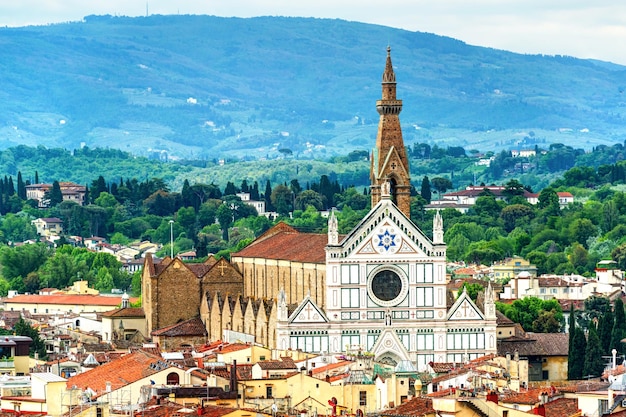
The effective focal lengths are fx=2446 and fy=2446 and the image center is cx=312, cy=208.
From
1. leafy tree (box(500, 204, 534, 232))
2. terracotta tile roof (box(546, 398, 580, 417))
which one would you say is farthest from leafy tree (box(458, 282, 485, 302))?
leafy tree (box(500, 204, 534, 232))

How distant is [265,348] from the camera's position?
75750 millimetres

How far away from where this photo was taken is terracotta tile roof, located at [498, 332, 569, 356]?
77438 millimetres

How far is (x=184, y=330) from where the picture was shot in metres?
87.3

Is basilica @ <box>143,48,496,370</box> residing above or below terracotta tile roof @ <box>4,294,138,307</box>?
above

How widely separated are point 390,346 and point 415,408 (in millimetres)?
30728

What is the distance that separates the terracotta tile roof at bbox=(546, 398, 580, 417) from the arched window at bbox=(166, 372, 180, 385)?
1377 cm

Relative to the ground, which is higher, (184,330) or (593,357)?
(593,357)

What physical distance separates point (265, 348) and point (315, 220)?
313ft

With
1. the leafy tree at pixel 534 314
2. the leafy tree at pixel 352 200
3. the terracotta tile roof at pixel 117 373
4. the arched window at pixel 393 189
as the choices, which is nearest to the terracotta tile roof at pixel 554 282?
the leafy tree at pixel 534 314

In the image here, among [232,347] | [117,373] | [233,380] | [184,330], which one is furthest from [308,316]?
[233,380]

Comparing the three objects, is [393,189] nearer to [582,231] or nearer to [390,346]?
[390,346]

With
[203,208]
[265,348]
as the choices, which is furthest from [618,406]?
[203,208]

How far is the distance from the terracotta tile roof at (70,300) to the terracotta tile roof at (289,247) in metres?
17.4

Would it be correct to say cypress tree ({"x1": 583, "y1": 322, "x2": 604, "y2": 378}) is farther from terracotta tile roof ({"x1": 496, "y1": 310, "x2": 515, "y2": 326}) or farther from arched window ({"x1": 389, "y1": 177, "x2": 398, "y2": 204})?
arched window ({"x1": 389, "y1": 177, "x2": 398, "y2": 204})
